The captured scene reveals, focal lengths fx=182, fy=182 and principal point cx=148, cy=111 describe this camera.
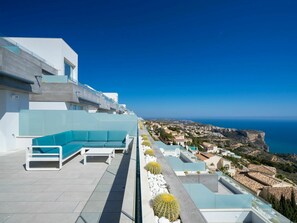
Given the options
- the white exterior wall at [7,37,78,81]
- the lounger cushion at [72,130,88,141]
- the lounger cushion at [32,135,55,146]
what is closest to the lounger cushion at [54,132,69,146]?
the lounger cushion at [32,135,55,146]

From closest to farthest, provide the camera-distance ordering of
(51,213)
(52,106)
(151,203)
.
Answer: (151,203) → (51,213) → (52,106)

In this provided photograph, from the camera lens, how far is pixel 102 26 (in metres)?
16.8

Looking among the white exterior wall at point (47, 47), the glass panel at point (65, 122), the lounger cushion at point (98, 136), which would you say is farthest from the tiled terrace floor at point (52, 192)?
the white exterior wall at point (47, 47)

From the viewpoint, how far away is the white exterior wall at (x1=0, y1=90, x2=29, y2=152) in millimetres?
7578

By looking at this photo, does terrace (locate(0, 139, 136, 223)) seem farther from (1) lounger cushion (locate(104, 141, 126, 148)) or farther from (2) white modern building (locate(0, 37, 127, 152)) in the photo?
(2) white modern building (locate(0, 37, 127, 152))

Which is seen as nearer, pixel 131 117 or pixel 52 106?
pixel 131 117

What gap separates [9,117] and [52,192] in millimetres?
6166

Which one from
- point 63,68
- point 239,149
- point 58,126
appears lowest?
point 239,149

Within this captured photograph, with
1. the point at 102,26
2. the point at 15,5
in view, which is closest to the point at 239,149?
the point at 102,26

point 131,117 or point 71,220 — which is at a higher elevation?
point 131,117

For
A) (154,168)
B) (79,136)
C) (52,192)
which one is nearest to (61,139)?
(79,136)

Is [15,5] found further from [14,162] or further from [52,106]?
[14,162]

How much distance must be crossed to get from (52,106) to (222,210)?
38.3 feet

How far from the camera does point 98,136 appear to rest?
8195 millimetres
